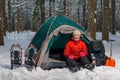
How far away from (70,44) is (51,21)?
140 cm

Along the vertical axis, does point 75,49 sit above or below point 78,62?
above

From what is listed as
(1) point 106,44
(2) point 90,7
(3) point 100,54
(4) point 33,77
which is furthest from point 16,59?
(1) point 106,44

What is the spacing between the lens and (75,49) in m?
9.93

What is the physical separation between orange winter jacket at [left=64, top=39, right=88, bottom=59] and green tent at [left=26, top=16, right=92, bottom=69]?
2.08ft

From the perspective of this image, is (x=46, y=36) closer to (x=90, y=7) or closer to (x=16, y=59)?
(x=16, y=59)

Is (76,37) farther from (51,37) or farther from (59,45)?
(59,45)

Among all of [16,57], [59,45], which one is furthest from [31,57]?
[59,45]

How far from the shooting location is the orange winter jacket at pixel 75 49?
32.5 ft

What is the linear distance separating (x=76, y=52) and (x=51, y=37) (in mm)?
966

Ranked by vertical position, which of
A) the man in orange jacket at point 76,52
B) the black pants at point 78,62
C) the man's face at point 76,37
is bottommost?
the black pants at point 78,62

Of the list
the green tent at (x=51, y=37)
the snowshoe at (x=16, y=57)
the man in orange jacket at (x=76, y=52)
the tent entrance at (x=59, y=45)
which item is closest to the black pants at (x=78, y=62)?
the man in orange jacket at (x=76, y=52)

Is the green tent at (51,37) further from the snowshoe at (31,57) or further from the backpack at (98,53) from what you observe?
the backpack at (98,53)

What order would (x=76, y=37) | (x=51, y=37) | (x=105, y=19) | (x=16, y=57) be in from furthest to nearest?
(x=105, y=19) → (x=16, y=57) → (x=51, y=37) → (x=76, y=37)

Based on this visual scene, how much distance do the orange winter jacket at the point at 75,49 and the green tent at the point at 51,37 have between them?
0.63 meters
